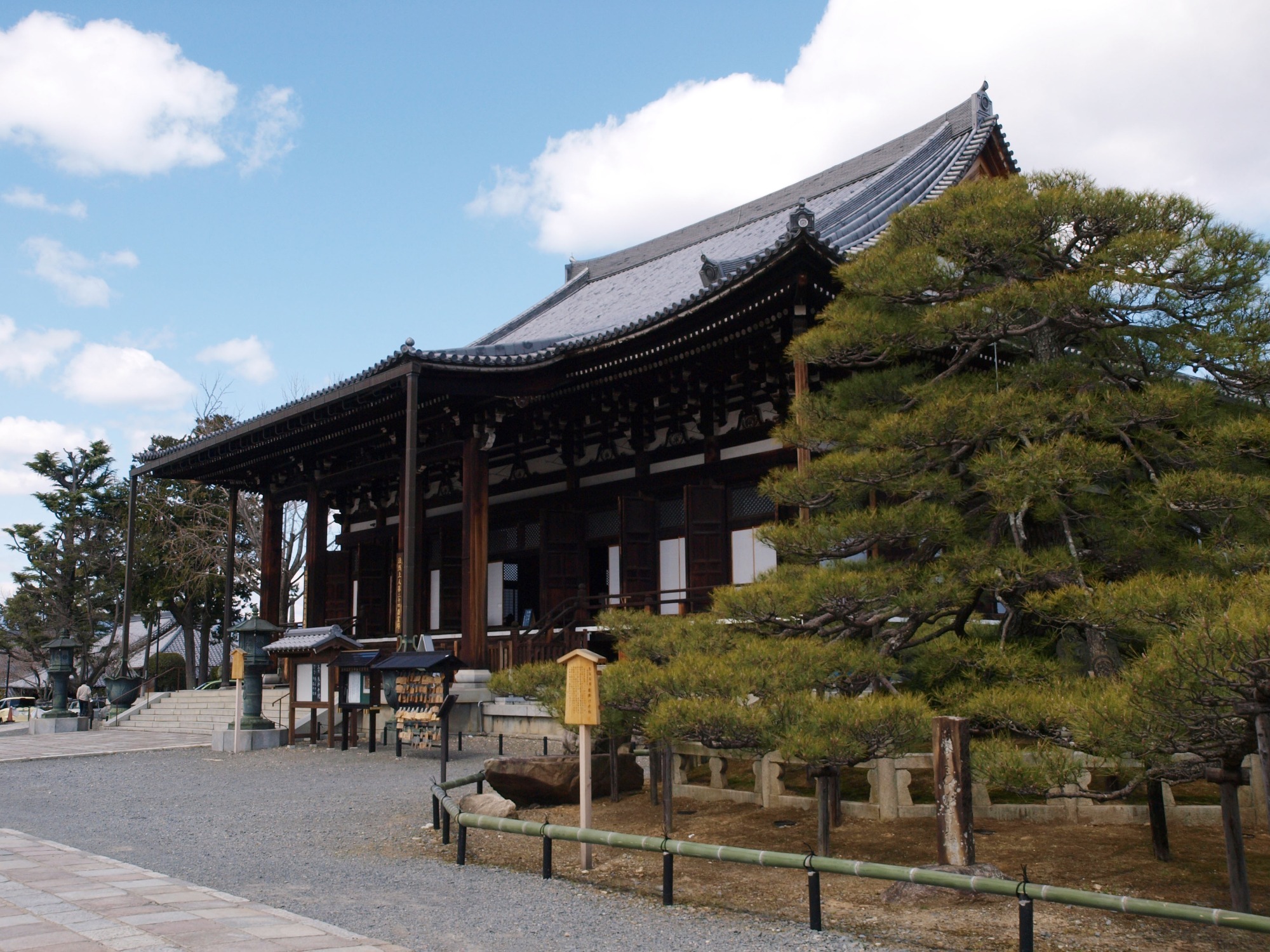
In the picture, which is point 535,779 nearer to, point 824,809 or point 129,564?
point 824,809

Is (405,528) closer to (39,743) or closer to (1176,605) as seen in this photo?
(39,743)

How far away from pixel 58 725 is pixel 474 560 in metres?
10.7

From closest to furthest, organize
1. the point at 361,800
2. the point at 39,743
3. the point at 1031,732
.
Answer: the point at 1031,732, the point at 361,800, the point at 39,743

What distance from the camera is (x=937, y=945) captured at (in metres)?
4.66

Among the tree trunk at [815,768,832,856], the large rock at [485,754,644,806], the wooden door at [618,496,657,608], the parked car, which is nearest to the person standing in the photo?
the parked car

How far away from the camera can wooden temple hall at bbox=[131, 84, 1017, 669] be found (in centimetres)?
1278

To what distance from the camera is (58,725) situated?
19172mm

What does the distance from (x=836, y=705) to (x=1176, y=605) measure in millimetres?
1742

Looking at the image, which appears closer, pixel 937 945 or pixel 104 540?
pixel 937 945

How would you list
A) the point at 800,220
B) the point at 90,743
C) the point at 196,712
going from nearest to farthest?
the point at 800,220
the point at 90,743
the point at 196,712

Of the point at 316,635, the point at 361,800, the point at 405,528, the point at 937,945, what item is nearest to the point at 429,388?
the point at 405,528

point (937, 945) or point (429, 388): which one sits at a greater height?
point (429, 388)

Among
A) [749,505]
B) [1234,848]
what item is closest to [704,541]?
[749,505]

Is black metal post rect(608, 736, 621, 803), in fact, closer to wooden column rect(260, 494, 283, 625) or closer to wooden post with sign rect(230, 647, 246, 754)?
wooden post with sign rect(230, 647, 246, 754)
